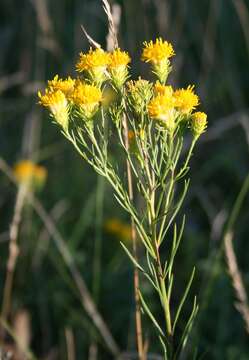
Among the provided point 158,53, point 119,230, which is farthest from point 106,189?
point 158,53

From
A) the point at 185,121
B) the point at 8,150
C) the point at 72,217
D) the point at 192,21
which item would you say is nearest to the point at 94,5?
the point at 192,21

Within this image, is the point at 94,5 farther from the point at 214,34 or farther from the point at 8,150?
the point at 8,150

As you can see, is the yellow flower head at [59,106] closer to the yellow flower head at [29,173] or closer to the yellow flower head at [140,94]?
the yellow flower head at [140,94]

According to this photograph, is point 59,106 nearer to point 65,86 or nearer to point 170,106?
point 65,86

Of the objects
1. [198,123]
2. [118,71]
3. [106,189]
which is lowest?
[198,123]

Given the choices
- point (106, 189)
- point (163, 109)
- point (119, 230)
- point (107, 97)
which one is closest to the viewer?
point (163, 109)

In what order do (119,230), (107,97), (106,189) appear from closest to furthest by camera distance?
(107,97)
(119,230)
(106,189)

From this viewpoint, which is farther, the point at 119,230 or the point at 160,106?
the point at 119,230
